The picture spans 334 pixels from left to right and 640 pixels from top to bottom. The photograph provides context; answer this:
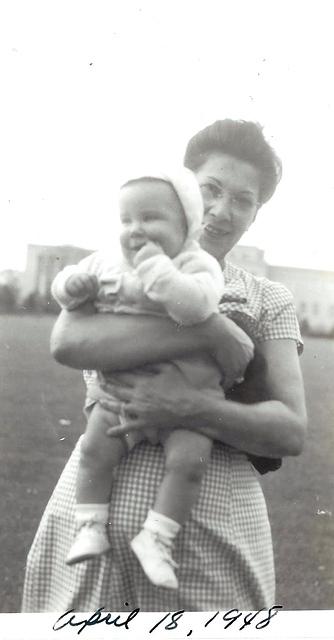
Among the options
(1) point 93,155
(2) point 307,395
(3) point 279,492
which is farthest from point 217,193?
(3) point 279,492

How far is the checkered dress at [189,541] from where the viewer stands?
0.90m

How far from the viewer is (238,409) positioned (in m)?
0.91

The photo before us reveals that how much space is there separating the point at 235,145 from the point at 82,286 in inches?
14.6

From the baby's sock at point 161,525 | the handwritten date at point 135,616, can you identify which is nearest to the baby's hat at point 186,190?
the baby's sock at point 161,525

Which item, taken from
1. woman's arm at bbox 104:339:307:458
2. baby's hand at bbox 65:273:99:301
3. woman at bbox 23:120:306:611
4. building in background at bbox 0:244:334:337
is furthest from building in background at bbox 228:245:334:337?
baby's hand at bbox 65:273:99:301

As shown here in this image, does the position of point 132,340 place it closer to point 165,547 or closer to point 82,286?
point 82,286

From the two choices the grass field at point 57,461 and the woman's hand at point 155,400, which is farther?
the grass field at point 57,461

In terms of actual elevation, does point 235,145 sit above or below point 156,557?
above

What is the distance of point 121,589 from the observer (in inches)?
36.2

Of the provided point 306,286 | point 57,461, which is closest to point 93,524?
point 57,461

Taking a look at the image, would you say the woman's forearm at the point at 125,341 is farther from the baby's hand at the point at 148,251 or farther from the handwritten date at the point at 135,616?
the handwritten date at the point at 135,616

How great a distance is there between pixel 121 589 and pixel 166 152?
0.72 m

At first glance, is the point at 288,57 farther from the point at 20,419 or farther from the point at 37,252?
Result: the point at 20,419

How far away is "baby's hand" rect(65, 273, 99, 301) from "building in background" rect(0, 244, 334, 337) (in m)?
0.14
